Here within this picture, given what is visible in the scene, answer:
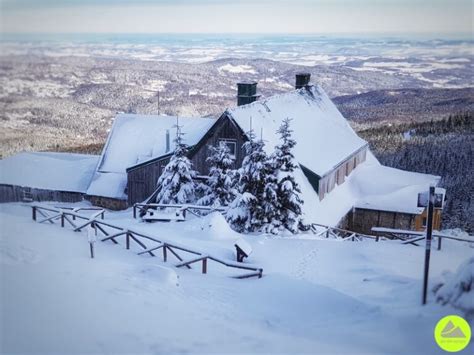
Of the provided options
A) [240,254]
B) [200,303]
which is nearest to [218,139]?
[240,254]

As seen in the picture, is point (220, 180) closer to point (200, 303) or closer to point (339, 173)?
point (339, 173)

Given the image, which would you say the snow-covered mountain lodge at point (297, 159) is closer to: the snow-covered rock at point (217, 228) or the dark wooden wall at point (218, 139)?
the dark wooden wall at point (218, 139)

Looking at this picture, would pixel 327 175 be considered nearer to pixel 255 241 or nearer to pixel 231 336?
pixel 255 241

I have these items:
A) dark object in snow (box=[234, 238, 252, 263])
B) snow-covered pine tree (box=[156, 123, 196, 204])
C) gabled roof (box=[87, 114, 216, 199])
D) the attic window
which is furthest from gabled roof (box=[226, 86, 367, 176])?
dark object in snow (box=[234, 238, 252, 263])

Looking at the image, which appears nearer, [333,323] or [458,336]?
[458,336]

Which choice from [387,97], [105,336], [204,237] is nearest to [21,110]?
[105,336]

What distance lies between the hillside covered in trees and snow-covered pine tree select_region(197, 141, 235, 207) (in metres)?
26.8

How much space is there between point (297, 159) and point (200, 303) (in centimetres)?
1487

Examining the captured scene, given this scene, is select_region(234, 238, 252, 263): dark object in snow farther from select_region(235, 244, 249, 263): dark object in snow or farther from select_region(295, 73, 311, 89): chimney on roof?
select_region(295, 73, 311, 89): chimney on roof

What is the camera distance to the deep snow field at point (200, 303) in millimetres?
7316

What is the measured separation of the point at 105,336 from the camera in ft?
23.8

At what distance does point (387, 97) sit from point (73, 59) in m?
32.8

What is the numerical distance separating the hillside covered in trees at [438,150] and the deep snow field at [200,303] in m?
33.4

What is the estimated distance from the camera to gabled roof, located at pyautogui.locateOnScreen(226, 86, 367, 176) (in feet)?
78.5
